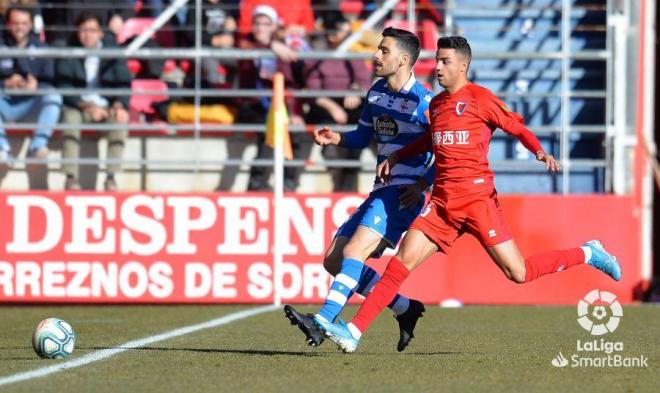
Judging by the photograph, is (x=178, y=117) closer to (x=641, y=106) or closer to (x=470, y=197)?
(x=641, y=106)

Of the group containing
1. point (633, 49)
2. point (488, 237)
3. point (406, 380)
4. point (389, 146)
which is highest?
point (633, 49)

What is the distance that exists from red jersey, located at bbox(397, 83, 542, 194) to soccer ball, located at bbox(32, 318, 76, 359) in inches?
94.6

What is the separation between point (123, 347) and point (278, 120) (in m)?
5.77

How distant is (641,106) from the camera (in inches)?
610

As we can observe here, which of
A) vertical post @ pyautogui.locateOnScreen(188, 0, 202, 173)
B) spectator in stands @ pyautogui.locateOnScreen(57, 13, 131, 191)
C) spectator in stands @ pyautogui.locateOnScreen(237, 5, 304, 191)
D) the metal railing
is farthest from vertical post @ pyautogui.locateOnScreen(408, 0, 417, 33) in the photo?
spectator in stands @ pyautogui.locateOnScreen(57, 13, 131, 191)

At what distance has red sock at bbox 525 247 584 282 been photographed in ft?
27.7

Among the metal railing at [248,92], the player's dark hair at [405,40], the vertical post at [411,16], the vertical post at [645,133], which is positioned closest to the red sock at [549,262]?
the player's dark hair at [405,40]

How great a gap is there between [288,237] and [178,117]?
6.58 feet

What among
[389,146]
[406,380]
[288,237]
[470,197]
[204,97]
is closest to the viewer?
[406,380]

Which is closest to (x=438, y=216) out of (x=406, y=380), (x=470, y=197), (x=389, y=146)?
(x=470, y=197)

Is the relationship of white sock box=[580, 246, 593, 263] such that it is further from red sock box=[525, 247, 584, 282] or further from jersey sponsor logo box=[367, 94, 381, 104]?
jersey sponsor logo box=[367, 94, 381, 104]

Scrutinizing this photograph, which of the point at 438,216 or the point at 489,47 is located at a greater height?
the point at 489,47

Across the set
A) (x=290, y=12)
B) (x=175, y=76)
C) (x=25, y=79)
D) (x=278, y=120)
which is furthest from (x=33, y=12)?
(x=278, y=120)

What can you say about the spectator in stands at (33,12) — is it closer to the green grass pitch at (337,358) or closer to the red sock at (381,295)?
the green grass pitch at (337,358)
